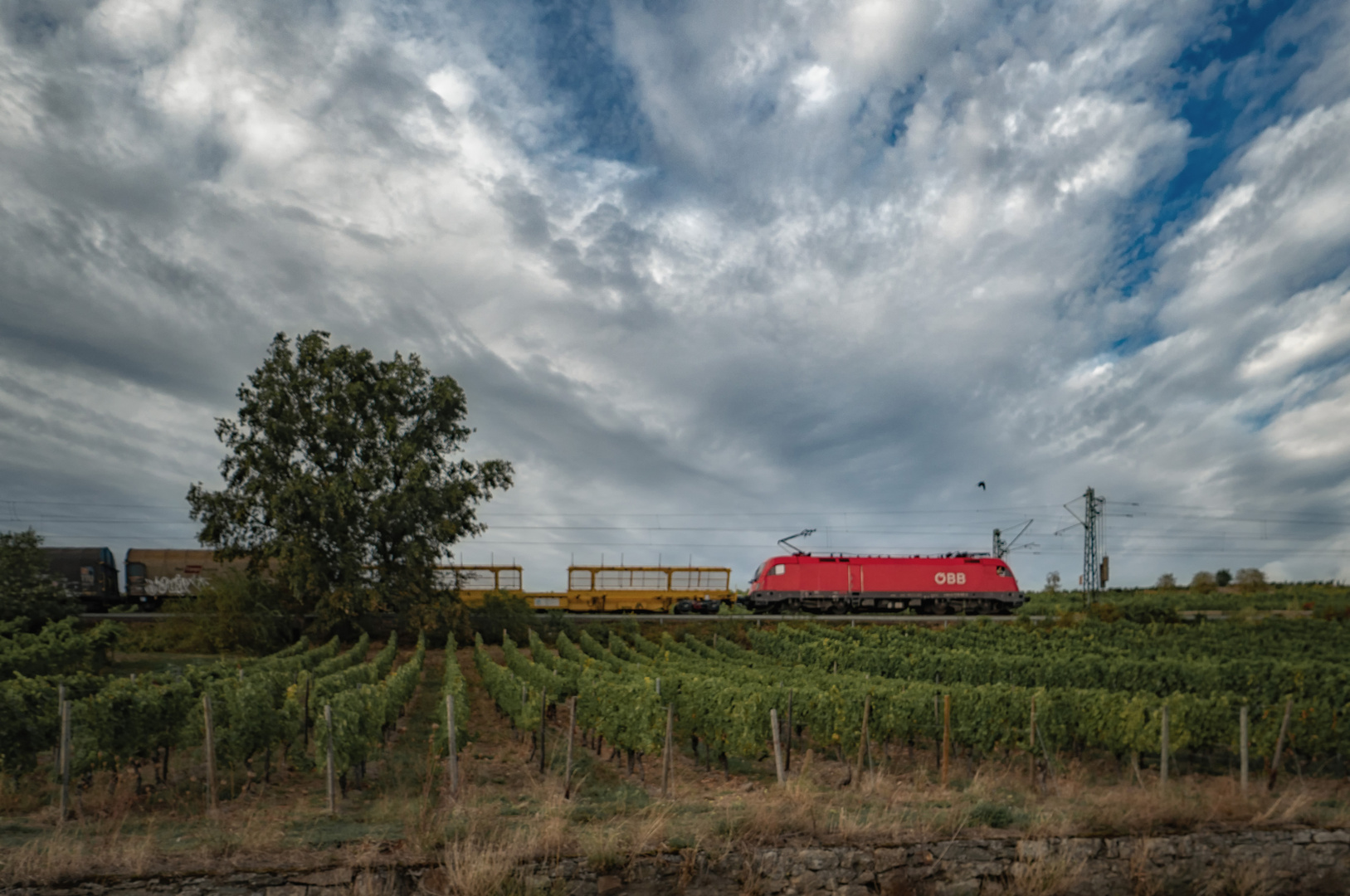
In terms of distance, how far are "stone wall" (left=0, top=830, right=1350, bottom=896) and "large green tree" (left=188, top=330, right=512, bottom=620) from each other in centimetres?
3052

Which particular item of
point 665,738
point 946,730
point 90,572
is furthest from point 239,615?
point 946,730

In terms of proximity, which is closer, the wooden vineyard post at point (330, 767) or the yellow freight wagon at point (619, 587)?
the wooden vineyard post at point (330, 767)

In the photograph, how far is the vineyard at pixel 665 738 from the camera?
13836 millimetres

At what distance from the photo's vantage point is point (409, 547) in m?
40.1

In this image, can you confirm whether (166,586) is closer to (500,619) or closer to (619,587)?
(500,619)

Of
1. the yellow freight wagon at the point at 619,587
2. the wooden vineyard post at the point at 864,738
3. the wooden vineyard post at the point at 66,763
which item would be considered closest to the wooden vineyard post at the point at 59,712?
the wooden vineyard post at the point at 66,763

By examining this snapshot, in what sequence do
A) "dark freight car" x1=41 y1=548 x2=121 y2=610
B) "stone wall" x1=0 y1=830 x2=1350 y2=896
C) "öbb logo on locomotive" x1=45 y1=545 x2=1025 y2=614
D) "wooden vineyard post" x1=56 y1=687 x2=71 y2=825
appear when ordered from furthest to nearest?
"öbb logo on locomotive" x1=45 y1=545 x2=1025 y2=614 < "dark freight car" x1=41 y1=548 x2=121 y2=610 < "wooden vineyard post" x1=56 y1=687 x2=71 y2=825 < "stone wall" x1=0 y1=830 x2=1350 y2=896

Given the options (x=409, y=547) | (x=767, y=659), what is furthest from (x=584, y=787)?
(x=409, y=547)

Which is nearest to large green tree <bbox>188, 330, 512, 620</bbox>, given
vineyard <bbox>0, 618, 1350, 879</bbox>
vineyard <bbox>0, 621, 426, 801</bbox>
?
vineyard <bbox>0, 618, 1350, 879</bbox>

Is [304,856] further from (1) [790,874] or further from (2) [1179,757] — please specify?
(2) [1179,757]

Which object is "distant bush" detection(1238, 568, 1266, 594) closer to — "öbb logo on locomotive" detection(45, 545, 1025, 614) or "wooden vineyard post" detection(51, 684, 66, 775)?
"öbb logo on locomotive" detection(45, 545, 1025, 614)

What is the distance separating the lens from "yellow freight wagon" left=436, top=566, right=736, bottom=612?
53219 mm

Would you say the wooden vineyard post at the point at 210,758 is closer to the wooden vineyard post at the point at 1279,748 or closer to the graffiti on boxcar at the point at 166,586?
→ the wooden vineyard post at the point at 1279,748

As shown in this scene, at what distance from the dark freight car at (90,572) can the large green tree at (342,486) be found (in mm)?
13576
